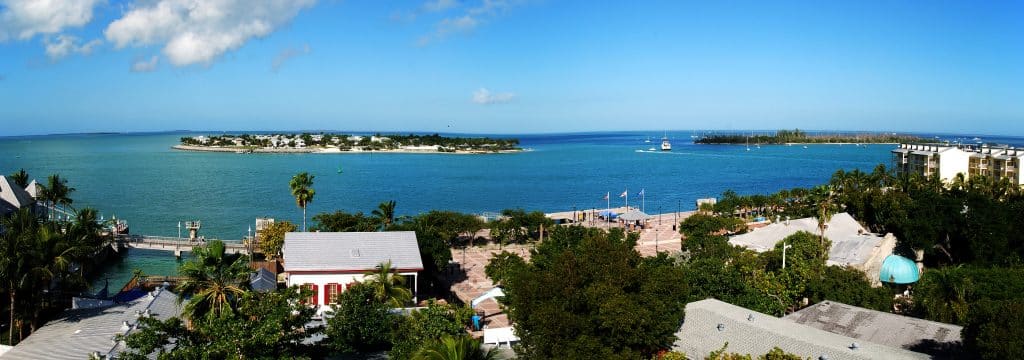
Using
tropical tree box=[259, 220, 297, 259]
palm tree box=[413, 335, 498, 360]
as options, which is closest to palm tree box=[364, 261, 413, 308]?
palm tree box=[413, 335, 498, 360]

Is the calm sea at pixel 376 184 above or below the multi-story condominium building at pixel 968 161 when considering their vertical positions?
below

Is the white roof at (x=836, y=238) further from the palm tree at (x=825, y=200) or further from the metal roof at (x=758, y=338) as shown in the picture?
the metal roof at (x=758, y=338)

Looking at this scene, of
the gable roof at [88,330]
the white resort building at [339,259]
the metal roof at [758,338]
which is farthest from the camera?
the white resort building at [339,259]

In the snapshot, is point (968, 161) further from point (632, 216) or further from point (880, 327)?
point (880, 327)

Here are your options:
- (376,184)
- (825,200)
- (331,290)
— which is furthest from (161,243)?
(376,184)

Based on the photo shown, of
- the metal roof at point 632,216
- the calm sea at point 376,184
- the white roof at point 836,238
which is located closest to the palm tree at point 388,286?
the white roof at point 836,238

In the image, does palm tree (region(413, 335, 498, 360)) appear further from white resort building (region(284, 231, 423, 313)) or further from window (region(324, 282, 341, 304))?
window (region(324, 282, 341, 304))

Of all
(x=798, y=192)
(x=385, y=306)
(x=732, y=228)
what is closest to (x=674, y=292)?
(x=385, y=306)
